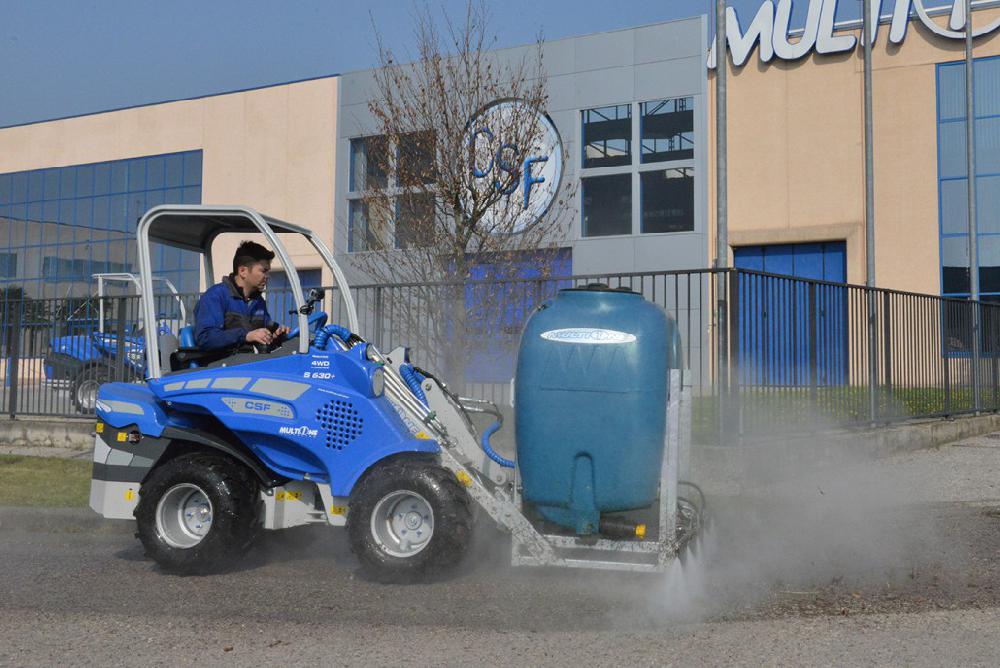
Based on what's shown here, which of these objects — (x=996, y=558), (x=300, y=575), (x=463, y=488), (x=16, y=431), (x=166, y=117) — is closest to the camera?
(x=463, y=488)

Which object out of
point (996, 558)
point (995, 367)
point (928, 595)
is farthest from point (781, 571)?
point (995, 367)

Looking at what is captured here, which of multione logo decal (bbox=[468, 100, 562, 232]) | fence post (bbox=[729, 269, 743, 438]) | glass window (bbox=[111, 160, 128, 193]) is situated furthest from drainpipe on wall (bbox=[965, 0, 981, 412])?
glass window (bbox=[111, 160, 128, 193])

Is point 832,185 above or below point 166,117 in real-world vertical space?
below

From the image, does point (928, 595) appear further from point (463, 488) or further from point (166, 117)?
point (166, 117)

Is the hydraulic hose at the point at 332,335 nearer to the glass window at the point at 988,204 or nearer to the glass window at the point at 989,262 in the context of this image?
the glass window at the point at 989,262

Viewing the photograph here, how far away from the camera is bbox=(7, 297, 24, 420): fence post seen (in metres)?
13.6

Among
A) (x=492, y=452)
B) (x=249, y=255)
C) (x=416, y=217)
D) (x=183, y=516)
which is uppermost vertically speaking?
(x=416, y=217)

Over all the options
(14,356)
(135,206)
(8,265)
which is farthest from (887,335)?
(8,265)

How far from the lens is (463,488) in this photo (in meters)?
5.44

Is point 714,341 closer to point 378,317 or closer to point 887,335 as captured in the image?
point 378,317

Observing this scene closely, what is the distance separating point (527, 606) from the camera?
504cm

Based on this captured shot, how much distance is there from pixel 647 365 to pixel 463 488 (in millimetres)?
1270

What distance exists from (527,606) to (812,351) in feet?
21.0

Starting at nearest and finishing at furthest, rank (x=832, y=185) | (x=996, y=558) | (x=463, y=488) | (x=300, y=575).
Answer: (x=463, y=488) < (x=300, y=575) < (x=996, y=558) < (x=832, y=185)
